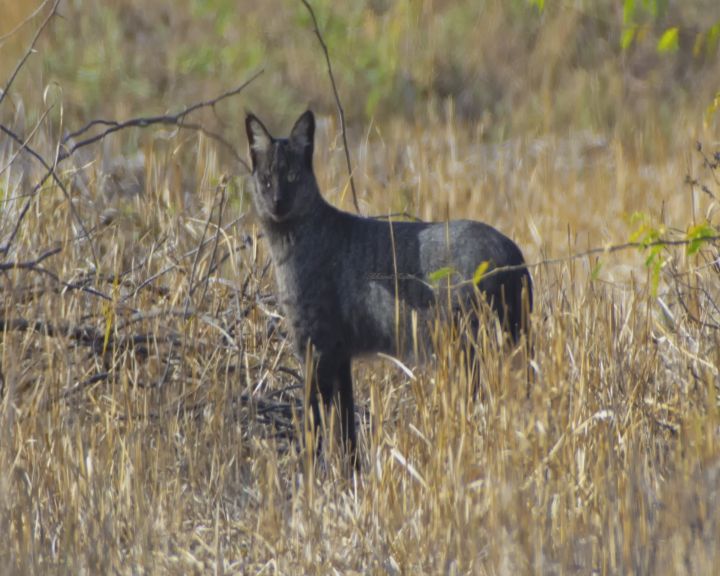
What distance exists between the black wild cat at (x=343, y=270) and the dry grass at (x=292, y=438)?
236 mm

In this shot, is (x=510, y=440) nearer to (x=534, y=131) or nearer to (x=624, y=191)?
(x=624, y=191)

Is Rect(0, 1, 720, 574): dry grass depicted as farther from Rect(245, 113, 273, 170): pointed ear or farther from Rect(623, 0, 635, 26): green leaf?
Rect(623, 0, 635, 26): green leaf

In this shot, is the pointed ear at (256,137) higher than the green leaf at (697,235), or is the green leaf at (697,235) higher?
the pointed ear at (256,137)

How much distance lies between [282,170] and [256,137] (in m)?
0.18

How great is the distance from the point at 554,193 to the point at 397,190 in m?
2.54

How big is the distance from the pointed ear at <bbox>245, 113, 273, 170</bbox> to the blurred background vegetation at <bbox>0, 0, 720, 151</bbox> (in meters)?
6.15

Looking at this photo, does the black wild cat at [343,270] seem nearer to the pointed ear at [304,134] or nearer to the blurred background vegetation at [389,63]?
the pointed ear at [304,134]

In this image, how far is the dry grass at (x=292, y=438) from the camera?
162 inches

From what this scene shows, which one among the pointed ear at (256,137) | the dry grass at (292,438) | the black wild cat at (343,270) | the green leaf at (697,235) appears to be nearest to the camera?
the green leaf at (697,235)

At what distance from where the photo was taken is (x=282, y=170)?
220 inches

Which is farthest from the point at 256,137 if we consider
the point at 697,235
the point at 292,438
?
the point at 697,235

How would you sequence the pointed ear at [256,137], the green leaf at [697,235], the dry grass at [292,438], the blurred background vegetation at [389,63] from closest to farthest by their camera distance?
1. the green leaf at [697,235]
2. the dry grass at [292,438]
3. the pointed ear at [256,137]
4. the blurred background vegetation at [389,63]

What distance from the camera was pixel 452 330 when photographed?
194 inches

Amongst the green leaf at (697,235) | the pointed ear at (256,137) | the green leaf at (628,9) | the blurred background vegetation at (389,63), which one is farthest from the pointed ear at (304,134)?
the blurred background vegetation at (389,63)
